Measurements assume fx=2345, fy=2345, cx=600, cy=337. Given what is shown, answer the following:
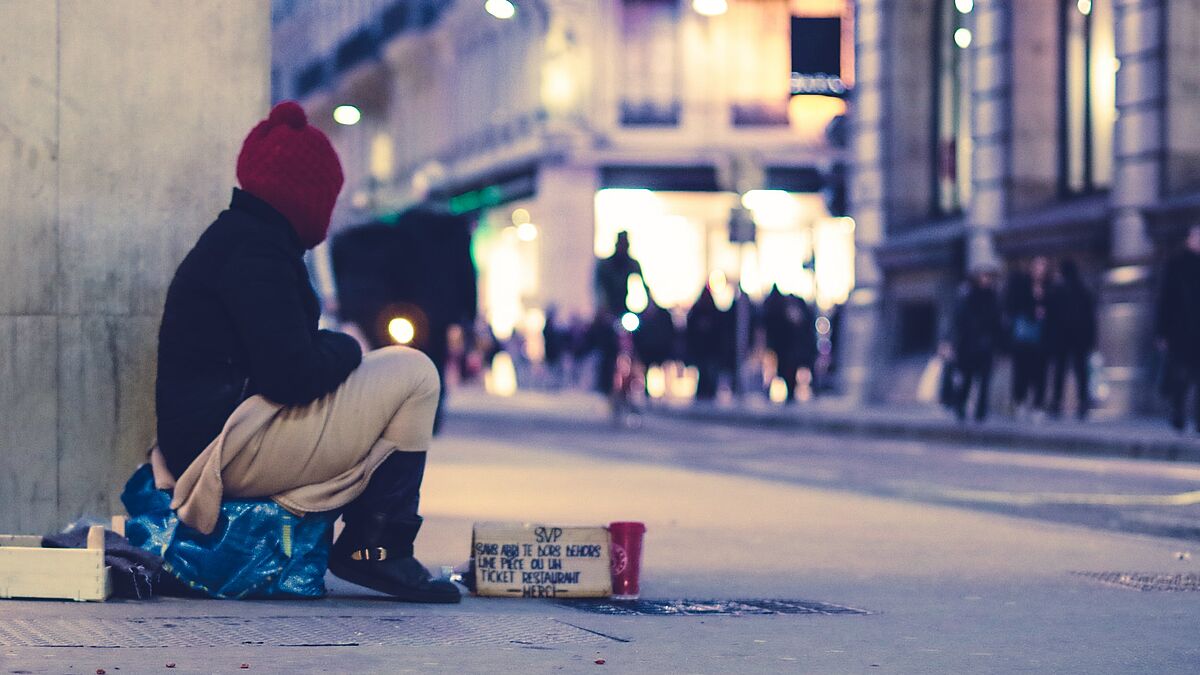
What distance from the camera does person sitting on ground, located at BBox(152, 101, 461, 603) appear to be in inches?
264

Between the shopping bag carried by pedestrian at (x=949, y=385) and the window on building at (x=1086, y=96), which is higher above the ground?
the window on building at (x=1086, y=96)

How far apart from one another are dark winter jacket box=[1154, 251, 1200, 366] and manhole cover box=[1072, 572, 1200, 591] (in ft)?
38.1

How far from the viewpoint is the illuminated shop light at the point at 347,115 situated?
65.2 m

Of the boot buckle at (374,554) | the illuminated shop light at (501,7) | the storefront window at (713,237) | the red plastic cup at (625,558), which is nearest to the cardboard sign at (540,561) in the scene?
the red plastic cup at (625,558)

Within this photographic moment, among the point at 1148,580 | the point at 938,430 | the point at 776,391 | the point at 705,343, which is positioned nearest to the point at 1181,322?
the point at 938,430

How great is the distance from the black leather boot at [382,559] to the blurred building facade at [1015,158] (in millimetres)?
17635

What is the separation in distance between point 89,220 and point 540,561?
1.87m

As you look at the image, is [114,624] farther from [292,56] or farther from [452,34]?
[292,56]

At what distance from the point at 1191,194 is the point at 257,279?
1860cm

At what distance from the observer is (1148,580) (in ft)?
28.0

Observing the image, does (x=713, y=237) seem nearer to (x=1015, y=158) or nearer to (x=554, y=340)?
(x=554, y=340)

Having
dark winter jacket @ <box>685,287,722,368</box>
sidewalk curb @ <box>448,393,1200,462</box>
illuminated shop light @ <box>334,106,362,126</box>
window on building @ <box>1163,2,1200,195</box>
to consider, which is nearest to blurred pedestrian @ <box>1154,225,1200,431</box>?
sidewalk curb @ <box>448,393,1200,462</box>

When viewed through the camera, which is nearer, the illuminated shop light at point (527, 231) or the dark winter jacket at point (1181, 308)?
the dark winter jacket at point (1181, 308)

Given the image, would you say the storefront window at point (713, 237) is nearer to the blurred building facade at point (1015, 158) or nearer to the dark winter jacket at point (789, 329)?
the blurred building facade at point (1015, 158)
